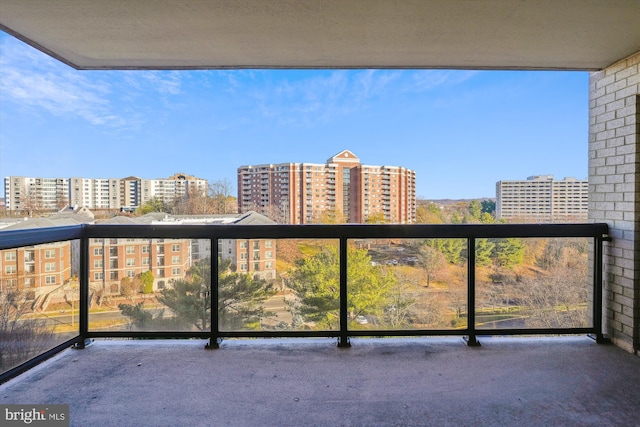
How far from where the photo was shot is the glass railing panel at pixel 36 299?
238cm

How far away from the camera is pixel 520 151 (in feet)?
41.8

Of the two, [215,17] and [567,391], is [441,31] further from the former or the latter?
[567,391]

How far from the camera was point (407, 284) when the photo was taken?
3.06 meters

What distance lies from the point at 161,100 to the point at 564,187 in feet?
44.6

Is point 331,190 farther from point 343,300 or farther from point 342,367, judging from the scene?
point 342,367

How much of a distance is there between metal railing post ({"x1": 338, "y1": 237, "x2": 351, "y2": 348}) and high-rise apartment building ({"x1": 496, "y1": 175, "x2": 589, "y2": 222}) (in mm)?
2058

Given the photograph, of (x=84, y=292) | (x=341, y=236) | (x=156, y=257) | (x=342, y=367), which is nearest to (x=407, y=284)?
(x=341, y=236)

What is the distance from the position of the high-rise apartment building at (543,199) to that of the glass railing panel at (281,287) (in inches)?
89.7

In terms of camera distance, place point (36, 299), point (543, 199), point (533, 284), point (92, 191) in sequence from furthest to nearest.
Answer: point (92, 191) → point (543, 199) → point (533, 284) → point (36, 299)

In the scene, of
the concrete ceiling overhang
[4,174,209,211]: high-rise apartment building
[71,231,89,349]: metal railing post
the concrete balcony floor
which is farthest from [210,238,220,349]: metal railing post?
[4,174,209,211]: high-rise apartment building

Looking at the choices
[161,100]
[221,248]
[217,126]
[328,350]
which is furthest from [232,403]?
[217,126]

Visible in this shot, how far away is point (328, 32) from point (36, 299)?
3.34 metres

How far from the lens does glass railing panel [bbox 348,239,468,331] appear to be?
2971 millimetres

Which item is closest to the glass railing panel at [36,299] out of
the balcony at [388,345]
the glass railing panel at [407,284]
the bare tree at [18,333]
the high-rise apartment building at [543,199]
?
the bare tree at [18,333]
